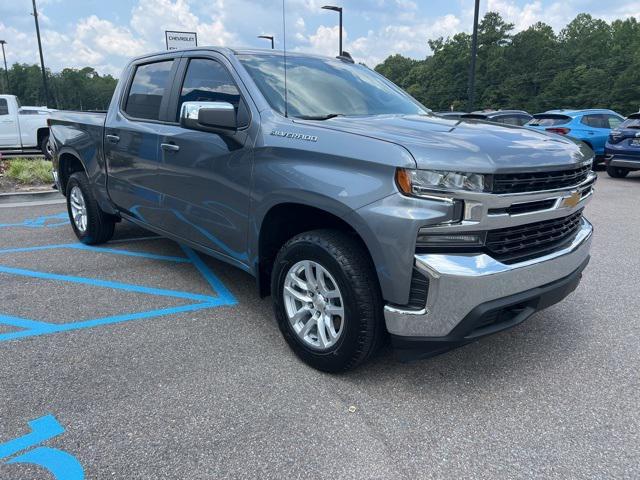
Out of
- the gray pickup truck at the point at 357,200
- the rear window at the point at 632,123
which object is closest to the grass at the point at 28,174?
the gray pickup truck at the point at 357,200

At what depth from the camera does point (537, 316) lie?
3.81m

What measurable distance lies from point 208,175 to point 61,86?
294 feet

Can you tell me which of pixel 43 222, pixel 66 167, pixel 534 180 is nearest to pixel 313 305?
pixel 534 180

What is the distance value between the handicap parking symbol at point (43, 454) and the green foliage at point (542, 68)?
56.7 metres

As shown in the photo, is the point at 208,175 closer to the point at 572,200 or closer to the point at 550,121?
the point at 572,200

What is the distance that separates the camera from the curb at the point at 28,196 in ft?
29.2

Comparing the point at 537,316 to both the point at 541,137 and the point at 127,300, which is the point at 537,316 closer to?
the point at 541,137

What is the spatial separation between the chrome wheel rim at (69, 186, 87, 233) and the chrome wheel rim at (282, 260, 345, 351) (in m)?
3.42

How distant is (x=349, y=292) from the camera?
265 centimetres

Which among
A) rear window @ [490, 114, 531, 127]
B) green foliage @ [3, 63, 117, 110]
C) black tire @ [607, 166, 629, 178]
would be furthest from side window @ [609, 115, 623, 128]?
green foliage @ [3, 63, 117, 110]

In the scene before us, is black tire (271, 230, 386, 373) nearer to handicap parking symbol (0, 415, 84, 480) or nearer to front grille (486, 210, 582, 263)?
front grille (486, 210, 582, 263)

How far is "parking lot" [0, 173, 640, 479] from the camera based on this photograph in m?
2.30

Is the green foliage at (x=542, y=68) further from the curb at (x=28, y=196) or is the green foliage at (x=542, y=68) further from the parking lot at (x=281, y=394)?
the parking lot at (x=281, y=394)

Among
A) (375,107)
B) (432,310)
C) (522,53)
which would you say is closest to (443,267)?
(432,310)
